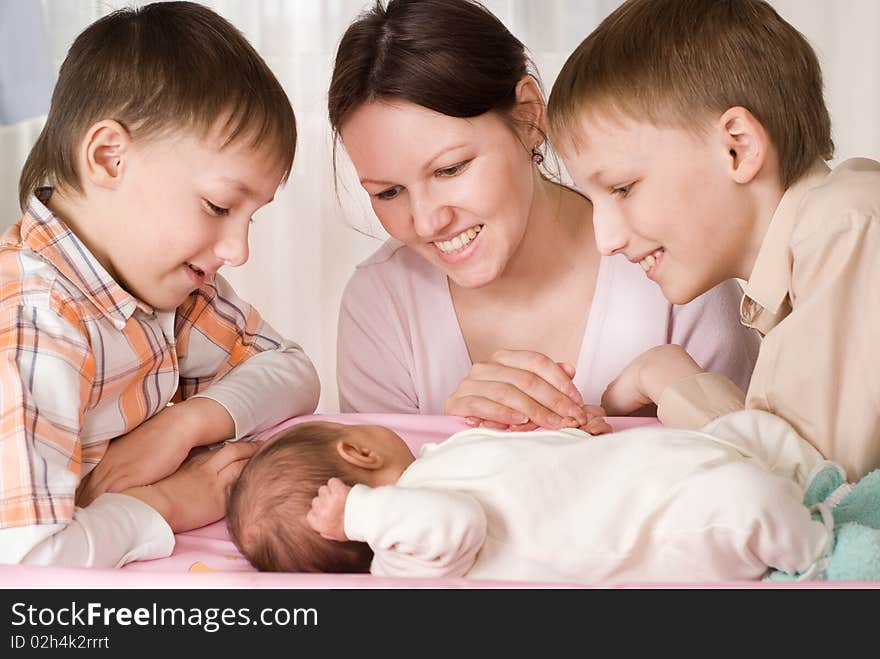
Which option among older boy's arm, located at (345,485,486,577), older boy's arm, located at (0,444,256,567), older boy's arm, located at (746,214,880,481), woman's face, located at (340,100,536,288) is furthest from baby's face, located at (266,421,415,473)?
older boy's arm, located at (746,214,880,481)

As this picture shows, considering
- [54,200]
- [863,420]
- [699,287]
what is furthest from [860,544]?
[54,200]

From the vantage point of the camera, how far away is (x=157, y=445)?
1.46 m

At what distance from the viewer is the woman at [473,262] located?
161 centimetres

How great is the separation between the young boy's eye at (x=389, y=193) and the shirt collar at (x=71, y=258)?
0.46 metres

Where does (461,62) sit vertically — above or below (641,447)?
above

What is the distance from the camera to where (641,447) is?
1.21 metres

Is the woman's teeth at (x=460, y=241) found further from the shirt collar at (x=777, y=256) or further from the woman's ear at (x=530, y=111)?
the shirt collar at (x=777, y=256)

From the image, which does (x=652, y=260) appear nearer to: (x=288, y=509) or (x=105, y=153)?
(x=288, y=509)

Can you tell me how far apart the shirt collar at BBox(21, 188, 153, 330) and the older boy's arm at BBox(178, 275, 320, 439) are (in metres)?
0.23

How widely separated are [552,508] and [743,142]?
562mm

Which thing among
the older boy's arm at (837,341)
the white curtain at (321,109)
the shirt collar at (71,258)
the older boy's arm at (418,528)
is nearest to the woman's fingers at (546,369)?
the older boy's arm at (837,341)

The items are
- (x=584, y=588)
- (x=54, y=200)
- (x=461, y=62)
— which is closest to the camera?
(x=584, y=588)

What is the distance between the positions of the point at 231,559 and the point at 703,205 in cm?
75

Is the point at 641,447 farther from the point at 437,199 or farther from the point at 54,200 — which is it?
the point at 54,200
